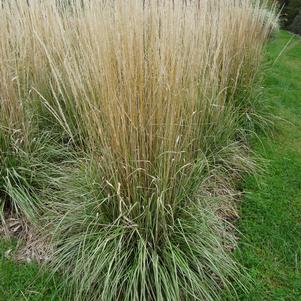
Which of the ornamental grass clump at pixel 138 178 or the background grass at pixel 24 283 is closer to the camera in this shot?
the ornamental grass clump at pixel 138 178

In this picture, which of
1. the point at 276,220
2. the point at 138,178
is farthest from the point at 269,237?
the point at 138,178

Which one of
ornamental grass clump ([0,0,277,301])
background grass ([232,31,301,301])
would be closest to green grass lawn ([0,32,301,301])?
background grass ([232,31,301,301])

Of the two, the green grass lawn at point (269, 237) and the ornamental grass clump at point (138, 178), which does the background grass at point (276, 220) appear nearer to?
the green grass lawn at point (269, 237)

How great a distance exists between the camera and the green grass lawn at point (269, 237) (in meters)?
1.93

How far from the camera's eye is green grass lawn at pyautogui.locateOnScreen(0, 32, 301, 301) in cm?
193

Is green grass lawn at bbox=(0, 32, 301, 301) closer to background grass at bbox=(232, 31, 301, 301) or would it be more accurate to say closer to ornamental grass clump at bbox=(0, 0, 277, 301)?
background grass at bbox=(232, 31, 301, 301)

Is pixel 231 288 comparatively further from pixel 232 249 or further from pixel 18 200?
pixel 18 200

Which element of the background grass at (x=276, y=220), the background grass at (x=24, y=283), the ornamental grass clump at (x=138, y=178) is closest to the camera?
the ornamental grass clump at (x=138, y=178)

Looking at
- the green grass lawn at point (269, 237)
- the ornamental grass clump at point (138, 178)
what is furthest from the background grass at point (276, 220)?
→ the ornamental grass clump at point (138, 178)

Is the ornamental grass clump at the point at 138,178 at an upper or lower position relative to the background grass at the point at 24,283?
upper

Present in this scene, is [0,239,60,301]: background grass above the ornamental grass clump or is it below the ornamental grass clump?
below

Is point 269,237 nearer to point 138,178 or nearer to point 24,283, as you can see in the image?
point 138,178

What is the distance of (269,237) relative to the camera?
89.6 inches

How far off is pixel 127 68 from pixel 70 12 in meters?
1.44
